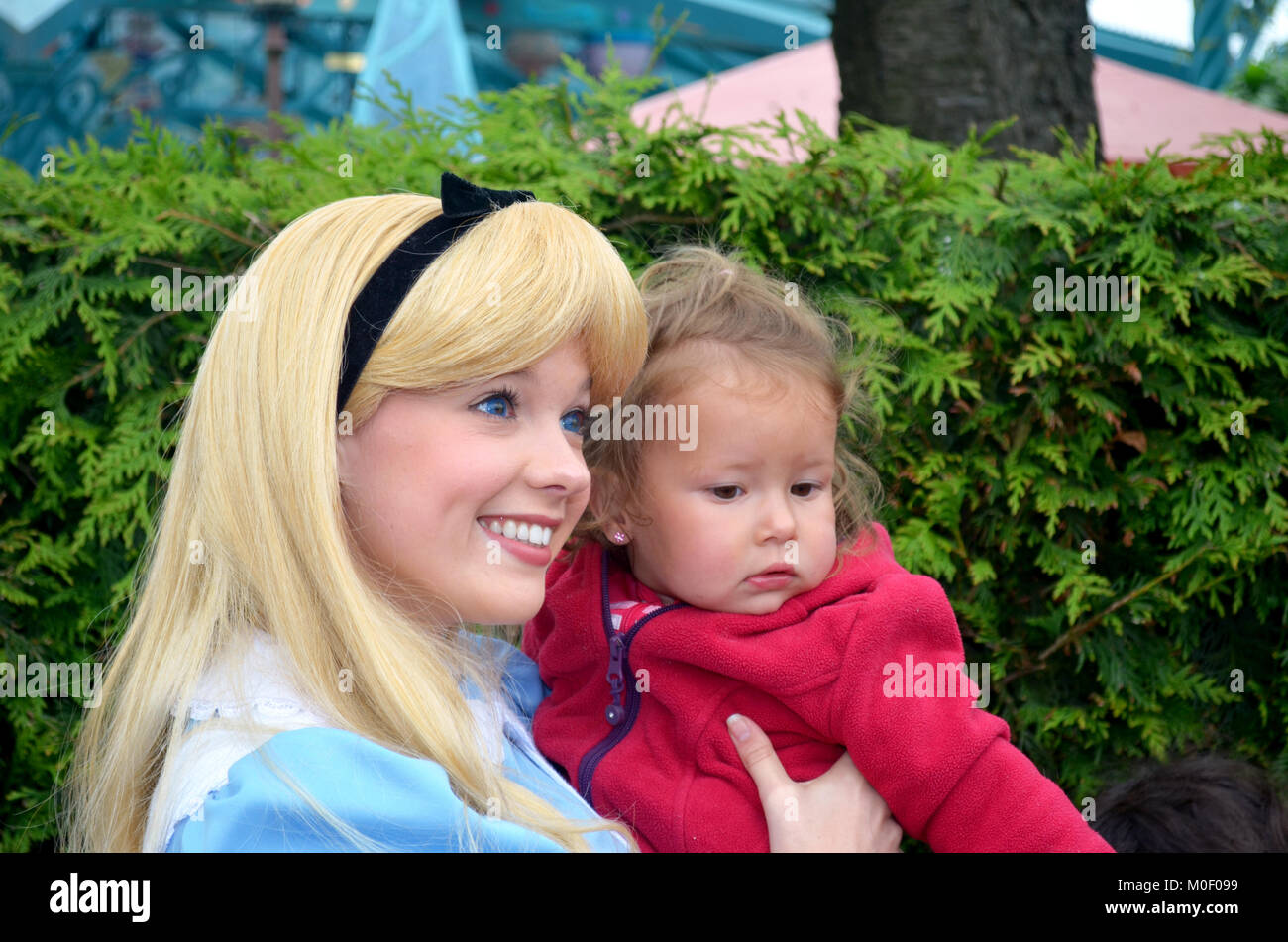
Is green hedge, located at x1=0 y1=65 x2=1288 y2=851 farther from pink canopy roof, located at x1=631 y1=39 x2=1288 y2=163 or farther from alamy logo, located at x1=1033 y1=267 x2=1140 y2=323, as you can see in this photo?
pink canopy roof, located at x1=631 y1=39 x2=1288 y2=163

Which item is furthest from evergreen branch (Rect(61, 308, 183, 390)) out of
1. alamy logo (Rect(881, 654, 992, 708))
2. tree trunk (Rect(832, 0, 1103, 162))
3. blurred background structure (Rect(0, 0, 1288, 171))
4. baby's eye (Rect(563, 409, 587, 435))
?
blurred background structure (Rect(0, 0, 1288, 171))

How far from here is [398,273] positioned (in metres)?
1.74

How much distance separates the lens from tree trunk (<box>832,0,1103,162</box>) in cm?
419

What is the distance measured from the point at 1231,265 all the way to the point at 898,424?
89 cm

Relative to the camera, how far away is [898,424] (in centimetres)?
278

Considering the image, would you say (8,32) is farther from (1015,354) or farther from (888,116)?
(1015,354)

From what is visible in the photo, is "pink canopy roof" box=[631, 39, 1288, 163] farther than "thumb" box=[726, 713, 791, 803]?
Yes

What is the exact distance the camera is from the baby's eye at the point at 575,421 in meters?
1.97

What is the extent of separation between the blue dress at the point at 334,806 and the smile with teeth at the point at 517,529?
15.4 inches

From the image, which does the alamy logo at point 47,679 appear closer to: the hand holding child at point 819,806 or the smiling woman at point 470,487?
the smiling woman at point 470,487
